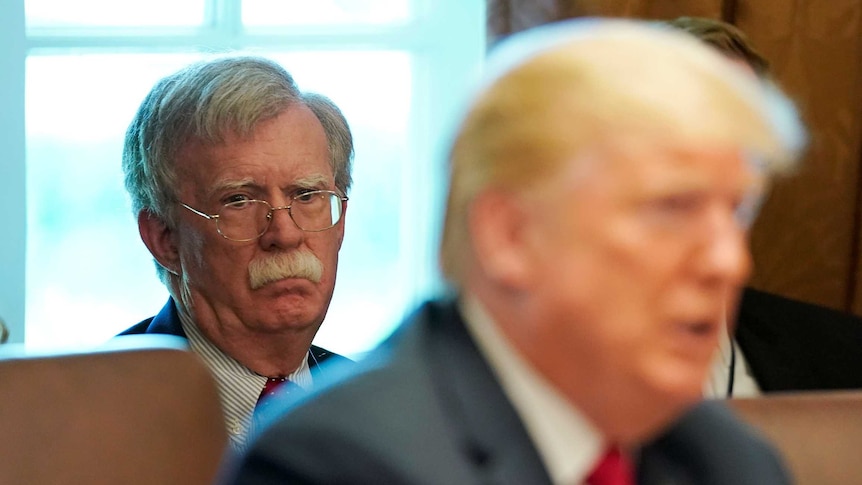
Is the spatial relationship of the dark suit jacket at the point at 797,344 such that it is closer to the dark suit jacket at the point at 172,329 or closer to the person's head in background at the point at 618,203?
the dark suit jacket at the point at 172,329

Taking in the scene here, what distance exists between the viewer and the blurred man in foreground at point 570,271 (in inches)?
26.5

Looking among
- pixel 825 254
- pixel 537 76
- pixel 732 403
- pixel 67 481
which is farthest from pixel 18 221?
pixel 537 76

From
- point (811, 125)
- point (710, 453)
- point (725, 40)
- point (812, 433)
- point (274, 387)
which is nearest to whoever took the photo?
point (710, 453)

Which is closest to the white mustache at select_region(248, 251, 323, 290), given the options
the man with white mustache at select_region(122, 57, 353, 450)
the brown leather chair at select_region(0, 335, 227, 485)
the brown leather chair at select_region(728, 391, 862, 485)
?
the man with white mustache at select_region(122, 57, 353, 450)

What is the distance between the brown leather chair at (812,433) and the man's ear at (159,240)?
1085 millimetres

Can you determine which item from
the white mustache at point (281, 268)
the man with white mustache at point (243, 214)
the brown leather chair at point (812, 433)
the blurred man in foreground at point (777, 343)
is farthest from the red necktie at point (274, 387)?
the brown leather chair at point (812, 433)

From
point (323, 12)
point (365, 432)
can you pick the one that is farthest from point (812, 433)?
point (323, 12)

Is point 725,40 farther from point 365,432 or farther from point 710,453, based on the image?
point 365,432

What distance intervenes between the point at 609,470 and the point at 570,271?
0.52 ft

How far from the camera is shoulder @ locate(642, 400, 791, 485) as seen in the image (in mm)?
849

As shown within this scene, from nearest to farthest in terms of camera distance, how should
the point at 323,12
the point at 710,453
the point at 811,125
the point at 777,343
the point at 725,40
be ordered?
the point at 710,453
the point at 725,40
the point at 777,343
the point at 811,125
the point at 323,12

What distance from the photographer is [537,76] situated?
0.70 meters

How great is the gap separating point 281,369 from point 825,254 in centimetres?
127

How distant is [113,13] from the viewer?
2834mm
